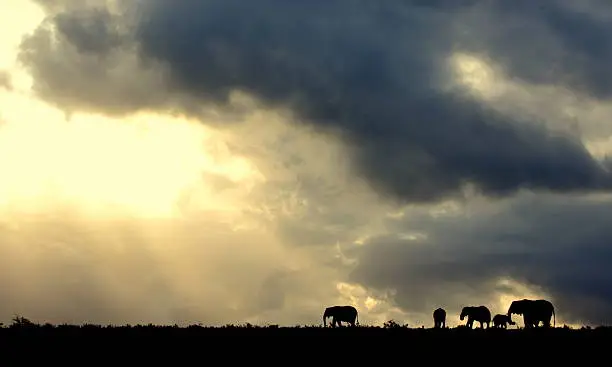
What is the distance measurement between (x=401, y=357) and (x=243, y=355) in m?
7.49

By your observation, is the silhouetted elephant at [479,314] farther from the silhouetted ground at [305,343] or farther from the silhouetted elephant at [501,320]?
the silhouetted ground at [305,343]

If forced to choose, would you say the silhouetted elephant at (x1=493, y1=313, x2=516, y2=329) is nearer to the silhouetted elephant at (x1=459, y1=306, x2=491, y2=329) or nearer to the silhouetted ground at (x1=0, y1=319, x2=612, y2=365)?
the silhouetted elephant at (x1=459, y1=306, x2=491, y2=329)

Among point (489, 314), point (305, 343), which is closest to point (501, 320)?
point (489, 314)

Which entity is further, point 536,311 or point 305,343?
point 536,311

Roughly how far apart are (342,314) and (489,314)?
12.6 m

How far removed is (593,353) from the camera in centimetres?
4006

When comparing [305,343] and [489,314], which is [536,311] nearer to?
[489,314]

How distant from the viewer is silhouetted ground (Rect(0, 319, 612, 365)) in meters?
40.5

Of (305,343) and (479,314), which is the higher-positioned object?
(479,314)

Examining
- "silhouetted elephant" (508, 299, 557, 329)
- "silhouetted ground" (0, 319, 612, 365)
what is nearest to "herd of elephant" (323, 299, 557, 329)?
"silhouetted elephant" (508, 299, 557, 329)

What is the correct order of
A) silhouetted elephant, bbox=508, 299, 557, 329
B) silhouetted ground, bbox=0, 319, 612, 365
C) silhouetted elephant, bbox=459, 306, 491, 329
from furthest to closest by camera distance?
silhouetted elephant, bbox=459, 306, 491, 329, silhouetted elephant, bbox=508, 299, 557, 329, silhouetted ground, bbox=0, 319, 612, 365

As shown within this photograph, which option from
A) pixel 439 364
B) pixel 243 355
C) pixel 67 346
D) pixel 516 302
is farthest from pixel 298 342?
pixel 516 302

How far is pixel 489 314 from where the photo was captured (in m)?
71.9

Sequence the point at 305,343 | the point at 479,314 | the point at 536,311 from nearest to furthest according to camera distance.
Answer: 1. the point at 305,343
2. the point at 536,311
3. the point at 479,314
